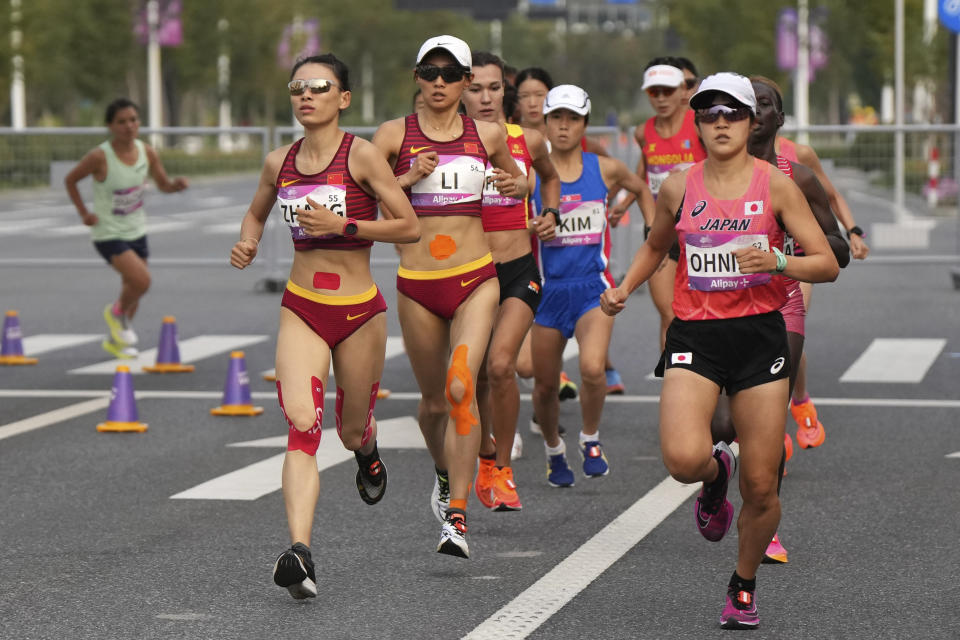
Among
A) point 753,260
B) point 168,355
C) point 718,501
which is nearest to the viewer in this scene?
point 753,260

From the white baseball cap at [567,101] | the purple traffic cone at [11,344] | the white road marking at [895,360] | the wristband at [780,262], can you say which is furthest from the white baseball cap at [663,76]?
the purple traffic cone at [11,344]

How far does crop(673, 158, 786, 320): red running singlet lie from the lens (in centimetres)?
650

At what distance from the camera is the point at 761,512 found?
6.44m

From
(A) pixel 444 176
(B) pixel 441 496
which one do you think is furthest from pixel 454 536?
(A) pixel 444 176

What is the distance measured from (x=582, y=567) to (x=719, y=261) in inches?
60.5

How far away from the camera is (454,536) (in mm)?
7328

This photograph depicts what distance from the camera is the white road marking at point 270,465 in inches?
365

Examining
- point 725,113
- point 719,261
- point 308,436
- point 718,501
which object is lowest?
point 718,501

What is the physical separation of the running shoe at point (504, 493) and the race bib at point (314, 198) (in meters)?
1.91

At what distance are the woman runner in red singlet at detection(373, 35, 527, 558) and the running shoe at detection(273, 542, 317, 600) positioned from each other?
1.09 metres

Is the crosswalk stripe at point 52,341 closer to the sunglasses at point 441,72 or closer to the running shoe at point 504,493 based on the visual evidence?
the running shoe at point 504,493

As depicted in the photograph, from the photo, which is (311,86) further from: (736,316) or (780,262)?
(780,262)

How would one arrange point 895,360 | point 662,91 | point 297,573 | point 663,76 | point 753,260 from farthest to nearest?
point 895,360
point 662,91
point 663,76
point 297,573
point 753,260

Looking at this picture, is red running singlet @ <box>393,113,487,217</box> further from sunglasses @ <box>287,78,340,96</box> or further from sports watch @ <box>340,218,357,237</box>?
sports watch @ <box>340,218,357,237</box>
